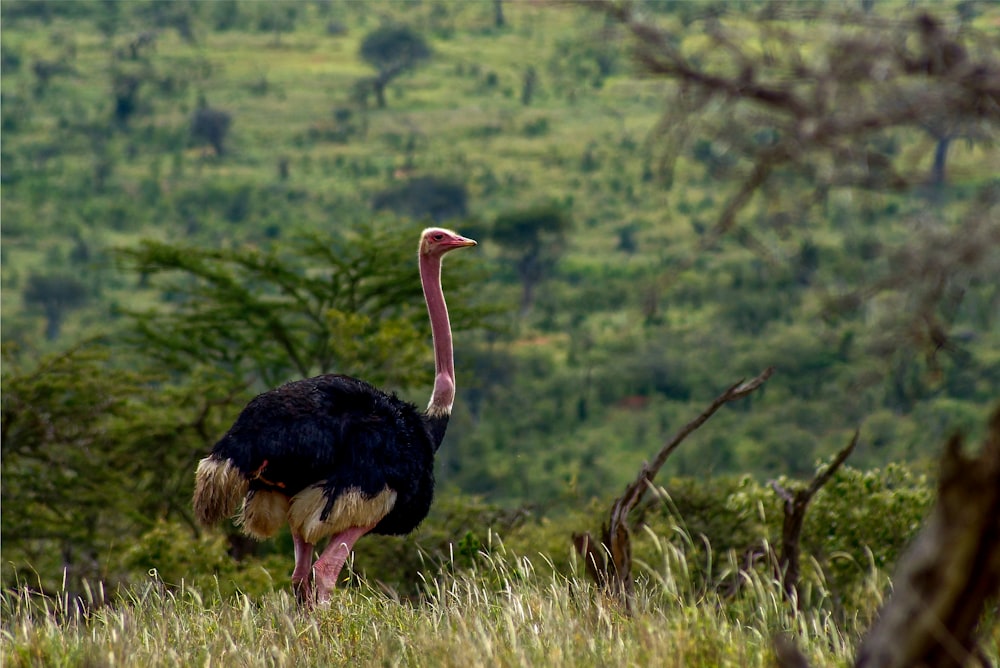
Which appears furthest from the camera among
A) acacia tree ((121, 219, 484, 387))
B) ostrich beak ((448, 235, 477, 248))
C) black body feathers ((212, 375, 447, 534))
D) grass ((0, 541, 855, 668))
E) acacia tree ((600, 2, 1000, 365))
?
acacia tree ((121, 219, 484, 387))

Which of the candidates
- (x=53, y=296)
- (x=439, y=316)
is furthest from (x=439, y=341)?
(x=53, y=296)

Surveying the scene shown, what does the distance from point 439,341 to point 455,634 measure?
139 inches

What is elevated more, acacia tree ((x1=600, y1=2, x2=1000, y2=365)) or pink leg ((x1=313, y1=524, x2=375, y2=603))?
acacia tree ((x1=600, y1=2, x2=1000, y2=365))

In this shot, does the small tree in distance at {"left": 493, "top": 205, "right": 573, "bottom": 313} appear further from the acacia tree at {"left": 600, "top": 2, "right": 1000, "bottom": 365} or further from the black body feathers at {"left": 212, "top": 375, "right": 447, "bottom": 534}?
the acacia tree at {"left": 600, "top": 2, "right": 1000, "bottom": 365}

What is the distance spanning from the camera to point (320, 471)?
624 centimetres

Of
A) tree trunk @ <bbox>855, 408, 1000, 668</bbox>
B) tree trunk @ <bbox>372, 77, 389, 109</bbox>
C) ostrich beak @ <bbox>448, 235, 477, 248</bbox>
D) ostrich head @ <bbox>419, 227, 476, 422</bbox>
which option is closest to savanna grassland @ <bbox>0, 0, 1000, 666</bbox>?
tree trunk @ <bbox>855, 408, 1000, 668</bbox>

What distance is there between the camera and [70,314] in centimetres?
3884

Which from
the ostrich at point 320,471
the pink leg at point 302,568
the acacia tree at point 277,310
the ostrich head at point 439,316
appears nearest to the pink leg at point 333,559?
the ostrich at point 320,471

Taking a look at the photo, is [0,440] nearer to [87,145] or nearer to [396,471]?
[396,471]

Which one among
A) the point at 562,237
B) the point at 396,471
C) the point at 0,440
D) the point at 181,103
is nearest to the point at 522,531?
the point at 0,440

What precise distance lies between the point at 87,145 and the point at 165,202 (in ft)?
24.4

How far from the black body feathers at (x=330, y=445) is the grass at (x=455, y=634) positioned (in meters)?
1.42

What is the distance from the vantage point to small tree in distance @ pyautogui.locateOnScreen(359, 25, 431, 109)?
6094cm

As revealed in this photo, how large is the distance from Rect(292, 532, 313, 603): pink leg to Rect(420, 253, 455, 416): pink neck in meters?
0.89
